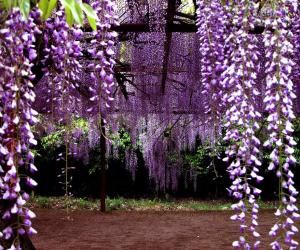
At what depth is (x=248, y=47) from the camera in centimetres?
280

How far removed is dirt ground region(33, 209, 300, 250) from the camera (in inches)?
255

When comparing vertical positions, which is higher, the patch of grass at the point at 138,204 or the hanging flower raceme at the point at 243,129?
the hanging flower raceme at the point at 243,129

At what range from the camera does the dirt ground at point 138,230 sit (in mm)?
6488

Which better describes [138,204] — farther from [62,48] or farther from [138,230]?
[62,48]

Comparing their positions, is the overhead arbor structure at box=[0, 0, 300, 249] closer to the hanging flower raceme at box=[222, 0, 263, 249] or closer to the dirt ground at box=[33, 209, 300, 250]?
the hanging flower raceme at box=[222, 0, 263, 249]

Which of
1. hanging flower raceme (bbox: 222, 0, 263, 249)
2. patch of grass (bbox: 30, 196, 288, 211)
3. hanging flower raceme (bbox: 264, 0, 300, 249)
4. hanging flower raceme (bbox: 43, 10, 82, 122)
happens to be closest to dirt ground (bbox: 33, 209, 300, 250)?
patch of grass (bbox: 30, 196, 288, 211)

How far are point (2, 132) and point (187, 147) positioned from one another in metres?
10.0

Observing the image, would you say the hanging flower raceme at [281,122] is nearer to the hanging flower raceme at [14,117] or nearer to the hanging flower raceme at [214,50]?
the hanging flower raceme at [14,117]

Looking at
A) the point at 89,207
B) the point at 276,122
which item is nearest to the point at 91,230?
the point at 89,207

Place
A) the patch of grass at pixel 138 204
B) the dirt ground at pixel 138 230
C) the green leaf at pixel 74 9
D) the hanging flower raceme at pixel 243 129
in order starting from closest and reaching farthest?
the green leaf at pixel 74 9, the hanging flower raceme at pixel 243 129, the dirt ground at pixel 138 230, the patch of grass at pixel 138 204

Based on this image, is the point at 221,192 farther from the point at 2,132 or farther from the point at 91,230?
the point at 2,132

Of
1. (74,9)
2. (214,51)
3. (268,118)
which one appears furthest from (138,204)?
(74,9)

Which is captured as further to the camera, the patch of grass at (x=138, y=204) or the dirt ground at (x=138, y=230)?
the patch of grass at (x=138, y=204)

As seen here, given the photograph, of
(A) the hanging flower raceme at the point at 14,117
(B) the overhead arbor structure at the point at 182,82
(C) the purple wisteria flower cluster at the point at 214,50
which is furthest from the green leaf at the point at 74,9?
(C) the purple wisteria flower cluster at the point at 214,50
